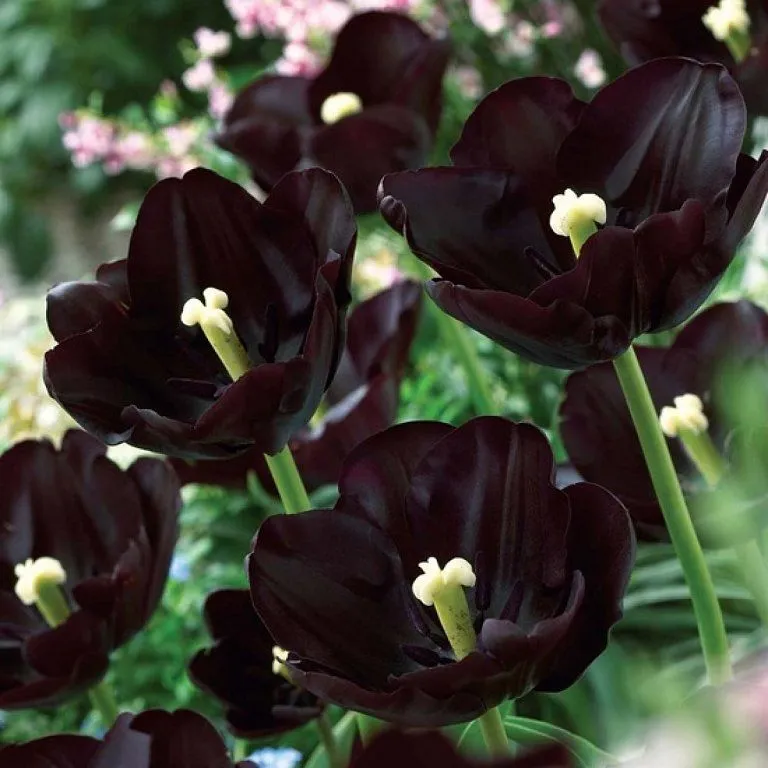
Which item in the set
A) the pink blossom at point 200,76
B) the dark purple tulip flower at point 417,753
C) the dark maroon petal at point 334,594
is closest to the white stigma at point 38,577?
the dark maroon petal at point 334,594

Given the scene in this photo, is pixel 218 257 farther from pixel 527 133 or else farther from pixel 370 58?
pixel 370 58

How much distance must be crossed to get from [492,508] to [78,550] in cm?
15

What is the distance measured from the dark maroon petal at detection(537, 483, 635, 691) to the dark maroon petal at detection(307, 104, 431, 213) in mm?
225

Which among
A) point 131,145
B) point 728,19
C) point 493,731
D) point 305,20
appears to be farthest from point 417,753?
point 131,145

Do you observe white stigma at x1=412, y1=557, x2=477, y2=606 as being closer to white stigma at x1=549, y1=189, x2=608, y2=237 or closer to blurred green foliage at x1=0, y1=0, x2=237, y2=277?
white stigma at x1=549, y1=189, x2=608, y2=237

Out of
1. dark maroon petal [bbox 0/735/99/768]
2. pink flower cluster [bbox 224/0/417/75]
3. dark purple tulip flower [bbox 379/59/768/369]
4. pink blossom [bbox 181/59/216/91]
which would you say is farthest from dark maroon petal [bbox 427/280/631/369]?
pink blossom [bbox 181/59/216/91]

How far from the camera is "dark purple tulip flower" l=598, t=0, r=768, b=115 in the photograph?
41 cm

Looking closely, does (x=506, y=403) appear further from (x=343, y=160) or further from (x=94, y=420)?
(x=94, y=420)

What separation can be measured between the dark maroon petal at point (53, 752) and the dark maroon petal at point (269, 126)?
262 millimetres

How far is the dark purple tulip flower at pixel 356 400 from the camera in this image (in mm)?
401

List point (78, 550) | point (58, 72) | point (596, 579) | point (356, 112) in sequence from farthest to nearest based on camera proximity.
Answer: point (58, 72)
point (356, 112)
point (78, 550)
point (596, 579)

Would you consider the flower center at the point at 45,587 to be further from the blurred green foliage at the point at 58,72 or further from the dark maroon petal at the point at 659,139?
the blurred green foliage at the point at 58,72

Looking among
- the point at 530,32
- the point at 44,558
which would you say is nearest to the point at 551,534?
the point at 44,558

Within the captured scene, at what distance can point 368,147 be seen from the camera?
43 cm
